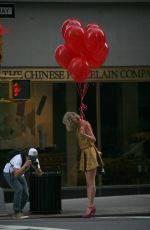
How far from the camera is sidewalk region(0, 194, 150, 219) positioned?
1471 cm

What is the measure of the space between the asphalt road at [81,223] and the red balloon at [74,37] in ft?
11.4

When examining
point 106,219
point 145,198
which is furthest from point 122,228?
point 145,198

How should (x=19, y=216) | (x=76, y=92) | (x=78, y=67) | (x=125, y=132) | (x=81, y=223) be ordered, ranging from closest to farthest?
1. (x=81, y=223)
2. (x=78, y=67)
3. (x=19, y=216)
4. (x=76, y=92)
5. (x=125, y=132)

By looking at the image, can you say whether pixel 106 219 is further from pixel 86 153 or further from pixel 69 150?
pixel 69 150

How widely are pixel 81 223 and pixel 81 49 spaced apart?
350cm

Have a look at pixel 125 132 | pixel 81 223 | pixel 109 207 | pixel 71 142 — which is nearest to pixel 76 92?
pixel 71 142

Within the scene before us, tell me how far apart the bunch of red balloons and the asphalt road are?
295 centimetres

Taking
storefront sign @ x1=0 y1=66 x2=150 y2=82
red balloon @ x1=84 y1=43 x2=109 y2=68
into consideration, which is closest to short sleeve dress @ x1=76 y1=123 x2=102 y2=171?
red balloon @ x1=84 y1=43 x2=109 y2=68

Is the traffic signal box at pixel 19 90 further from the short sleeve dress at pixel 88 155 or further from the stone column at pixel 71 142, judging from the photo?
the stone column at pixel 71 142

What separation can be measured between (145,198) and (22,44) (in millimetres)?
5503

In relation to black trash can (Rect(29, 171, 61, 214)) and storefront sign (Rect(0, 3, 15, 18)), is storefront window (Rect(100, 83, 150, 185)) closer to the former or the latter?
storefront sign (Rect(0, 3, 15, 18))

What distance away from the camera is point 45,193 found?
48.9ft

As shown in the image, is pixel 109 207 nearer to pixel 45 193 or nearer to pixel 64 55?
pixel 45 193

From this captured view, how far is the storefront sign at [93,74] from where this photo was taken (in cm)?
1931
